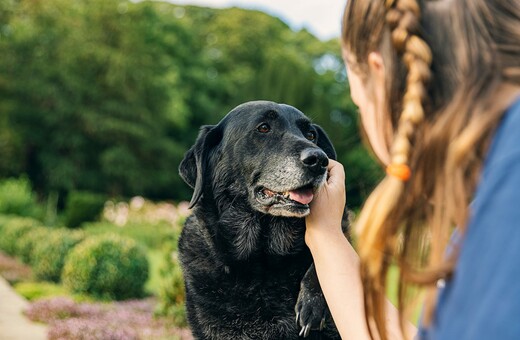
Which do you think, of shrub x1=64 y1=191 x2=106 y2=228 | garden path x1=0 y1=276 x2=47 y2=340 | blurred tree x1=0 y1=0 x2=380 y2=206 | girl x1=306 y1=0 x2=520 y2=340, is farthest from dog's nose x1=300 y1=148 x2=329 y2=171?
blurred tree x1=0 y1=0 x2=380 y2=206

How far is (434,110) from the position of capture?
1.34 metres

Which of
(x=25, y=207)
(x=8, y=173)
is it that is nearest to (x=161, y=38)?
(x=8, y=173)

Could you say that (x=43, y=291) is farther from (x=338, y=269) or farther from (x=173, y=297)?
(x=338, y=269)

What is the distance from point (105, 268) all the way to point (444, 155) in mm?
9443

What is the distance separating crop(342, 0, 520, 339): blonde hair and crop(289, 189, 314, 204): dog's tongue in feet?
5.06

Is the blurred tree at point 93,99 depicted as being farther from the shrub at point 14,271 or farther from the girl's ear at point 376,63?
the girl's ear at point 376,63

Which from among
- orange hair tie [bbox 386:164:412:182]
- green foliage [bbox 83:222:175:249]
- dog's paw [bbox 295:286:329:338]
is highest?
orange hair tie [bbox 386:164:412:182]

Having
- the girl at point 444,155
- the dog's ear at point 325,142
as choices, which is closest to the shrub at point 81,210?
the dog's ear at point 325,142

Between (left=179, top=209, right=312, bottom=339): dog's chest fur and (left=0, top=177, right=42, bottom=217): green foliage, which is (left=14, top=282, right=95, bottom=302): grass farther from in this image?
(left=0, top=177, right=42, bottom=217): green foliage

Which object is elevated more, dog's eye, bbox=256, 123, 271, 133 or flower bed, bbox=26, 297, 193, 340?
dog's eye, bbox=256, 123, 271, 133

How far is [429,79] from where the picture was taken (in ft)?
4.27

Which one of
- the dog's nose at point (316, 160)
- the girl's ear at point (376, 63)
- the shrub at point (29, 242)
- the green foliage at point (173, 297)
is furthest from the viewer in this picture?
the shrub at point (29, 242)

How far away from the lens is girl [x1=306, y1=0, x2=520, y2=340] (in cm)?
103

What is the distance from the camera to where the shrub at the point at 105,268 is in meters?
10.2
